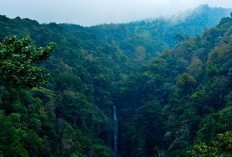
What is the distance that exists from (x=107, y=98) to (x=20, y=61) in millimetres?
53012

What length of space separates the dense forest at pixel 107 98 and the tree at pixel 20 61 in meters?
0.04

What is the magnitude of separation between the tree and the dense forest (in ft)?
0.12

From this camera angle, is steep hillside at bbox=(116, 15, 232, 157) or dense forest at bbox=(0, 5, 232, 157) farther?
steep hillside at bbox=(116, 15, 232, 157)

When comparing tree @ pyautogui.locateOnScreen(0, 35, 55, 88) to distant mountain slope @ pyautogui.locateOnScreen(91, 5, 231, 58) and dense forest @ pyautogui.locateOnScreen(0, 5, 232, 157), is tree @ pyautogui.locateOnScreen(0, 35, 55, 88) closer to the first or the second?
dense forest @ pyautogui.locateOnScreen(0, 5, 232, 157)

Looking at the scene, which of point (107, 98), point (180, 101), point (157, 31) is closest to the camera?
point (180, 101)

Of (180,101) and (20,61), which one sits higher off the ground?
(20,61)

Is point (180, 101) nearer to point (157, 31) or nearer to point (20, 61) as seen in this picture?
point (20, 61)

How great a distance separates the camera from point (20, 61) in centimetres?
1630

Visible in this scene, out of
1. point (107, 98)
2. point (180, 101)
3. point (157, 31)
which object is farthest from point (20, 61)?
point (157, 31)

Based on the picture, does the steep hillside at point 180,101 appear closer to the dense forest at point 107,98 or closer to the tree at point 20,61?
the dense forest at point 107,98

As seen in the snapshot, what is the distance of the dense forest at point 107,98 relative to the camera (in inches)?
1266

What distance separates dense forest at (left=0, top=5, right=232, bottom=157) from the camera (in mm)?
32156

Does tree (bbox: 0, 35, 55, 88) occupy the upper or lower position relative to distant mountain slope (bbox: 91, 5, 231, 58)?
upper

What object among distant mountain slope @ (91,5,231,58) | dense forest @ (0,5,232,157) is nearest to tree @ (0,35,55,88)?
dense forest @ (0,5,232,157)
